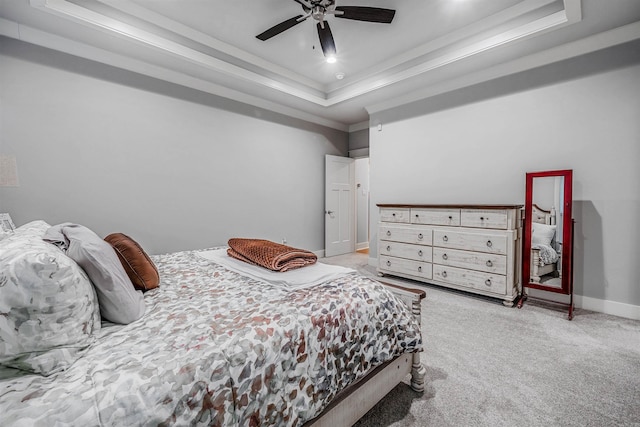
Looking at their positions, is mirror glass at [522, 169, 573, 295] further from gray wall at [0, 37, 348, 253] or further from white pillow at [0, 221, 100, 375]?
white pillow at [0, 221, 100, 375]

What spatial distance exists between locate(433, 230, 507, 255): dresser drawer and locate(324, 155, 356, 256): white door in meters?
2.25

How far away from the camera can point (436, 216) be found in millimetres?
3354

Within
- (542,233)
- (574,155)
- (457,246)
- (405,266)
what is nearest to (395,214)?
(405,266)

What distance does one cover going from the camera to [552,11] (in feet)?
8.03

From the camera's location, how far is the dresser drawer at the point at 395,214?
366cm

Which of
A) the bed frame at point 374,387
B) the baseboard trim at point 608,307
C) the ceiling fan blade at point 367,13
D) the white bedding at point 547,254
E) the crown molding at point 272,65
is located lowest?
the baseboard trim at point 608,307

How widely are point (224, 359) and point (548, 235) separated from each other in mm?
3304

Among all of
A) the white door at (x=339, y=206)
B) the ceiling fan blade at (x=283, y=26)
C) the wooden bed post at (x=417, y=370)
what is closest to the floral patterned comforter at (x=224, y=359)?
the wooden bed post at (x=417, y=370)

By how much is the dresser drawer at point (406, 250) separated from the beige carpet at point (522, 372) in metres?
0.88

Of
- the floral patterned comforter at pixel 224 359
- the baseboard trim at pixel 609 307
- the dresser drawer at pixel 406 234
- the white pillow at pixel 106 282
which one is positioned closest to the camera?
the floral patterned comforter at pixel 224 359

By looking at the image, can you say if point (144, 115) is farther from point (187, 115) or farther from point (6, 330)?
point (6, 330)

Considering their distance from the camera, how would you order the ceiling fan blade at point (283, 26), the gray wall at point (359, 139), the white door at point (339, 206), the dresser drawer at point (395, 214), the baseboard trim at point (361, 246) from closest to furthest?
the ceiling fan blade at point (283, 26) < the dresser drawer at point (395, 214) < the white door at point (339, 206) < the gray wall at point (359, 139) < the baseboard trim at point (361, 246)

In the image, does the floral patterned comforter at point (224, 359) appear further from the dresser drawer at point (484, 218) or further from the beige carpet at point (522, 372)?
the dresser drawer at point (484, 218)

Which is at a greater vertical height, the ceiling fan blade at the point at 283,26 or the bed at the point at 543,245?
the ceiling fan blade at the point at 283,26
